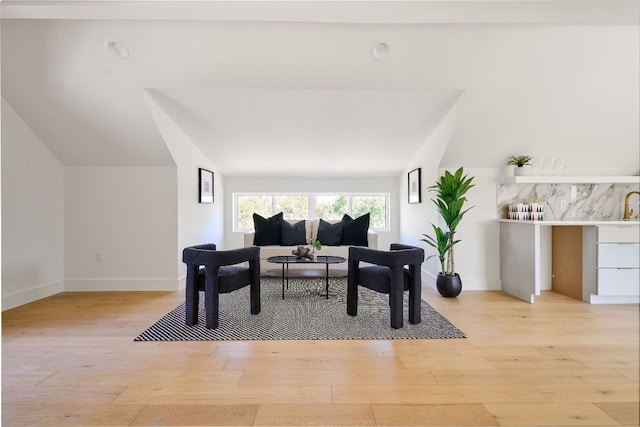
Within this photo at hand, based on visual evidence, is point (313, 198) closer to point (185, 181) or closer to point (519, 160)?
point (185, 181)

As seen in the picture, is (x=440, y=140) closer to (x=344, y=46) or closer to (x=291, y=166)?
(x=344, y=46)

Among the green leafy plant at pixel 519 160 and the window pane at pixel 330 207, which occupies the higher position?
the green leafy plant at pixel 519 160

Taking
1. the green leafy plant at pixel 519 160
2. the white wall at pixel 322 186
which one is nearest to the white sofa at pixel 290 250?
the white wall at pixel 322 186

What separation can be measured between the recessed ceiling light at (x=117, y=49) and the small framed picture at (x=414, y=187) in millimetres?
3480

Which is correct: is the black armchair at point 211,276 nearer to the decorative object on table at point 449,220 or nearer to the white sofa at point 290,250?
the white sofa at point 290,250

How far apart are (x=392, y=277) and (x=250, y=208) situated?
12.1ft

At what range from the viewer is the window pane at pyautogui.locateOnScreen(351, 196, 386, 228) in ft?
19.0

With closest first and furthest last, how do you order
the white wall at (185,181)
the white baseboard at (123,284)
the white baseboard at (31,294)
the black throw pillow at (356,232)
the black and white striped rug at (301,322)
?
1. the black and white striped rug at (301,322)
2. the white baseboard at (31,294)
3. the white wall at (185,181)
4. the white baseboard at (123,284)
5. the black throw pillow at (356,232)

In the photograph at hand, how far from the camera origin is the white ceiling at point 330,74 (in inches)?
86.0

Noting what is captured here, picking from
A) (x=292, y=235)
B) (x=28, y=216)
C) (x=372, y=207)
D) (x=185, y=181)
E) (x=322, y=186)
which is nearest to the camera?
(x=28, y=216)

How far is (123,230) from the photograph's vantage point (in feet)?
12.8

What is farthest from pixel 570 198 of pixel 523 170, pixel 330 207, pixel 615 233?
pixel 330 207

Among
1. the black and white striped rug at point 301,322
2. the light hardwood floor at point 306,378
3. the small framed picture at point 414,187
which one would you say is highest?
the small framed picture at point 414,187

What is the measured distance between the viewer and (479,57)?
2852mm
